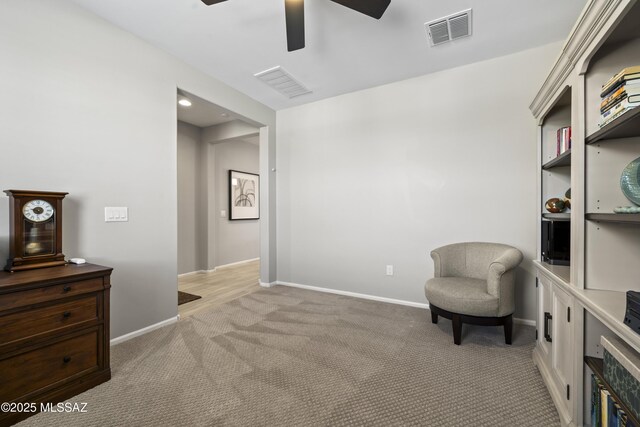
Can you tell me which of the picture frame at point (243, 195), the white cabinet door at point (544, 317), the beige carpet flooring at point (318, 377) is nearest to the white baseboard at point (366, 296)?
the beige carpet flooring at point (318, 377)

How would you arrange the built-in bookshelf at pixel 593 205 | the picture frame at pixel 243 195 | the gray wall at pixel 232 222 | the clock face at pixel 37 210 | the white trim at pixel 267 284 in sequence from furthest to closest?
the picture frame at pixel 243 195
the gray wall at pixel 232 222
the white trim at pixel 267 284
the clock face at pixel 37 210
the built-in bookshelf at pixel 593 205

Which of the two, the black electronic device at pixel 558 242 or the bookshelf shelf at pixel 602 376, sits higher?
the black electronic device at pixel 558 242

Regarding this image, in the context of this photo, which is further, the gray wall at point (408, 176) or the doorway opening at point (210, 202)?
the doorway opening at point (210, 202)

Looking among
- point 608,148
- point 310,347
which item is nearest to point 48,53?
point 310,347

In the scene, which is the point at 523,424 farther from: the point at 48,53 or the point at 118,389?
the point at 48,53

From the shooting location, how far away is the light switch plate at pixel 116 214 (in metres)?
2.37

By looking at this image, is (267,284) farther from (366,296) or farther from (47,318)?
(47,318)

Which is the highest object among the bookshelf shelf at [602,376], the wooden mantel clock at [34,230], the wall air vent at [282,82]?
the wall air vent at [282,82]

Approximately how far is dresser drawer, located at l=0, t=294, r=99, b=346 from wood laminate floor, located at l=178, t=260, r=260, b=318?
4.39ft

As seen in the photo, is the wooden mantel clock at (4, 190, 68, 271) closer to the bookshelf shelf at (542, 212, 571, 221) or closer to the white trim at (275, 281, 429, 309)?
the white trim at (275, 281, 429, 309)

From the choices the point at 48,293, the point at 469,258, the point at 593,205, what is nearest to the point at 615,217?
the point at 593,205

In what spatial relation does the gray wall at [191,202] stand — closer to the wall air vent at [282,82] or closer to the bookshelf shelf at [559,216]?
the wall air vent at [282,82]

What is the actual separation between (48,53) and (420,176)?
3.53 m

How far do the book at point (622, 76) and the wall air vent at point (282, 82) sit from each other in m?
2.76
